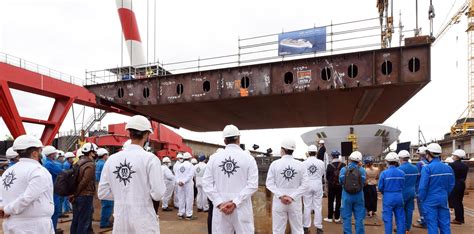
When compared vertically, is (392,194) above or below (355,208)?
above

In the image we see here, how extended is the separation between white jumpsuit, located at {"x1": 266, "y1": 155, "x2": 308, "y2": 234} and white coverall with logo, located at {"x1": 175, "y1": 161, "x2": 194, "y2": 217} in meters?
4.86

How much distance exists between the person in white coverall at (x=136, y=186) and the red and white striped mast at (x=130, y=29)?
58.7 ft

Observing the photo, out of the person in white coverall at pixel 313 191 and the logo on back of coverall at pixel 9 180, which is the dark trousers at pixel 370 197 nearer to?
the person in white coverall at pixel 313 191

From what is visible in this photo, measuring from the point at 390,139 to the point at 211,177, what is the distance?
47047mm

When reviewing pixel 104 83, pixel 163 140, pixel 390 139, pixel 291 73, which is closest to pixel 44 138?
pixel 163 140

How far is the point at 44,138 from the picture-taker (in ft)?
67.5

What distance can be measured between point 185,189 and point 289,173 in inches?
210

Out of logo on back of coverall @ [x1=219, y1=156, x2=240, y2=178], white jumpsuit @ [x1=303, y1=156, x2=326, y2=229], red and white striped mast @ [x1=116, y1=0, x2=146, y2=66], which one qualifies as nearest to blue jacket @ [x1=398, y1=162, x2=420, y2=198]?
white jumpsuit @ [x1=303, y1=156, x2=326, y2=229]

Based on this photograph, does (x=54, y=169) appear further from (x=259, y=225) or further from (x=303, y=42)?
(x=303, y=42)

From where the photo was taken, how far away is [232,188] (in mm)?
4754

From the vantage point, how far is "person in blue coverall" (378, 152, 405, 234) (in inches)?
273

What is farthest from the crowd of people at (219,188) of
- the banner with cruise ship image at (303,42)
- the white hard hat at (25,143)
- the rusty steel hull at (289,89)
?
the banner with cruise ship image at (303,42)

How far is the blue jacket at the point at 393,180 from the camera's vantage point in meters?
6.93

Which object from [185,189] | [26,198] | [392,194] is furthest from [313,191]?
[26,198]
